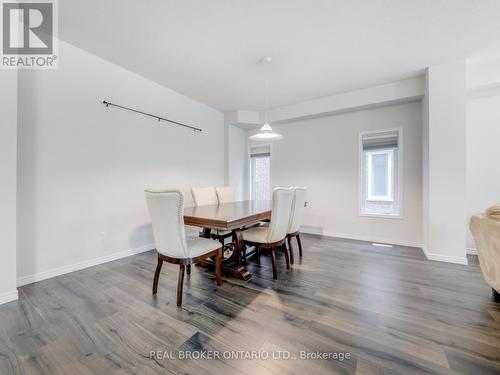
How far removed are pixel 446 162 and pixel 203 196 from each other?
3348 millimetres

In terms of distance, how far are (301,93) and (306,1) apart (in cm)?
196

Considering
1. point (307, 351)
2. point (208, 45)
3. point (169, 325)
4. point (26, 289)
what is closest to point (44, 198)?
point (26, 289)

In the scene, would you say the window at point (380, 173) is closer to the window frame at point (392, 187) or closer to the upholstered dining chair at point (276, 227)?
the window frame at point (392, 187)

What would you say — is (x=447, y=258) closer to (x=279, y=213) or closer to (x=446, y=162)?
(x=446, y=162)

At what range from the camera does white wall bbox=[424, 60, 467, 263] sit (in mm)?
2701

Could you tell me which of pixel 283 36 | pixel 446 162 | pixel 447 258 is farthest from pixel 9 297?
pixel 446 162

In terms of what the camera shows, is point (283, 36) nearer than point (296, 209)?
Yes

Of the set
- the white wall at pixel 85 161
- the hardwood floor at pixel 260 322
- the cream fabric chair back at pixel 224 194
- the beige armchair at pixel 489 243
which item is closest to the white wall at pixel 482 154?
the hardwood floor at pixel 260 322

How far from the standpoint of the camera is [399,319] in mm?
1598

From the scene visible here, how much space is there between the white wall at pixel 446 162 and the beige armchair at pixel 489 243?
100cm

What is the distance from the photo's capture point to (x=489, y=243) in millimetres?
1701

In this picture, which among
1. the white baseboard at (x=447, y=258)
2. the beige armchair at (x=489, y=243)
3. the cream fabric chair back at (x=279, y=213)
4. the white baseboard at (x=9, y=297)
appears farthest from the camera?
the white baseboard at (x=447, y=258)

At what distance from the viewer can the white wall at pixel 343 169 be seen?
3.45 metres

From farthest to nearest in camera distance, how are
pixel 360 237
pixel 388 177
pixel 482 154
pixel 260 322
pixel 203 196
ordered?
pixel 360 237 < pixel 388 177 < pixel 203 196 < pixel 482 154 < pixel 260 322
